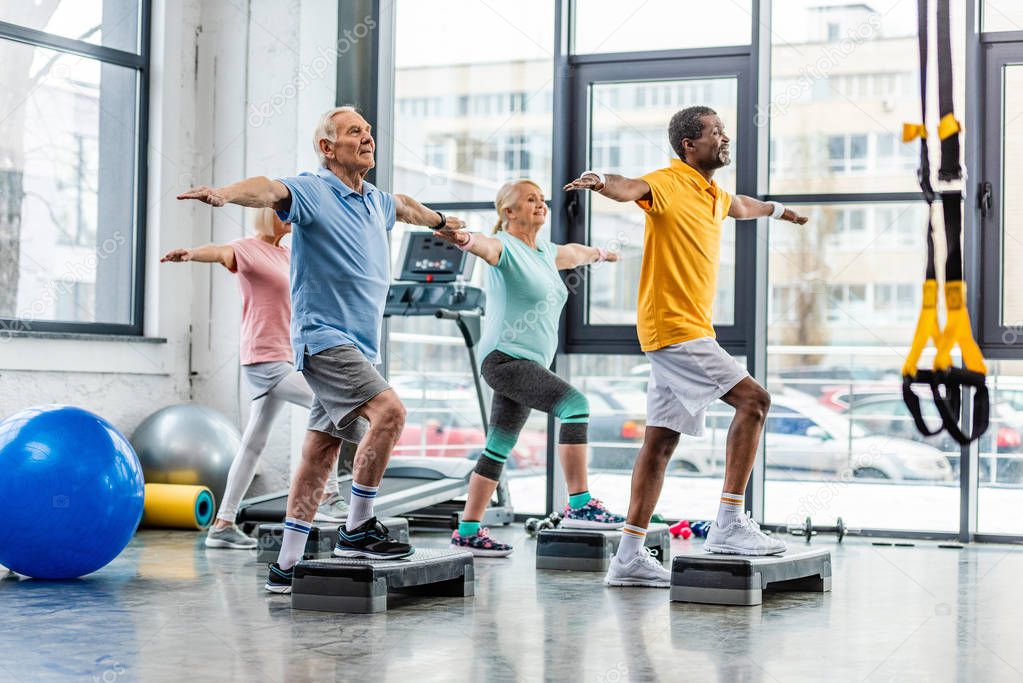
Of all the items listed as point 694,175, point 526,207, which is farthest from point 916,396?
point 526,207

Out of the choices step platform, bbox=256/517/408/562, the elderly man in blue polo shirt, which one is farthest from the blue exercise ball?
the elderly man in blue polo shirt

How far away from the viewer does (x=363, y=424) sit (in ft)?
12.9

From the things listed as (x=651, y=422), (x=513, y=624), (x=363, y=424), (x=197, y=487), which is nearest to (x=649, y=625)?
(x=513, y=624)

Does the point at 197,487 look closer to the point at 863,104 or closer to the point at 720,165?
the point at 720,165

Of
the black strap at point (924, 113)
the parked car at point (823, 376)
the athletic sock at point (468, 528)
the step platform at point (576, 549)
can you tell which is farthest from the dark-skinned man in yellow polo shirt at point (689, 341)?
the parked car at point (823, 376)

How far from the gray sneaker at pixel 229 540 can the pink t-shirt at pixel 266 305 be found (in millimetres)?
733

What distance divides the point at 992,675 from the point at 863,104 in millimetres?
3706

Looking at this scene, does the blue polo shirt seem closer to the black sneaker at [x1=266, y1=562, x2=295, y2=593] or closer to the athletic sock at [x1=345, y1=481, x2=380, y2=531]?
the athletic sock at [x1=345, y1=481, x2=380, y2=531]

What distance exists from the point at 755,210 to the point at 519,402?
1142 millimetres

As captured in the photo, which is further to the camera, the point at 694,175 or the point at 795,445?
the point at 795,445

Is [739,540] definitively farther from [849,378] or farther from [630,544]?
[849,378]

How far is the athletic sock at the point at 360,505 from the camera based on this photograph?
11.8 ft

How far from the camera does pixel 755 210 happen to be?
433 cm

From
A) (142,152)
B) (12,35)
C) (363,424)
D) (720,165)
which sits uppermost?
(12,35)
